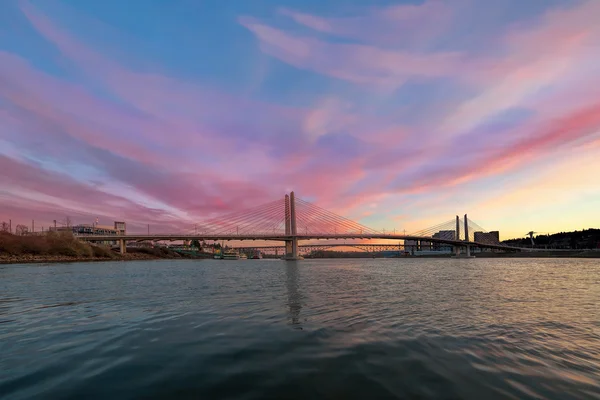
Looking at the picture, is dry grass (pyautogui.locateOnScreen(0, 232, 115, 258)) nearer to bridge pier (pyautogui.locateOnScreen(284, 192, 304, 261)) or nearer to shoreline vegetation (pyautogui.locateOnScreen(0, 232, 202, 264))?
shoreline vegetation (pyautogui.locateOnScreen(0, 232, 202, 264))

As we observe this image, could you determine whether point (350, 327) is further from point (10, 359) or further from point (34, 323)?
point (34, 323)

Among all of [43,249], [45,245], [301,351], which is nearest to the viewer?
[301,351]

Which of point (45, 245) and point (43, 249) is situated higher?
point (45, 245)

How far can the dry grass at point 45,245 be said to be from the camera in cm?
9000

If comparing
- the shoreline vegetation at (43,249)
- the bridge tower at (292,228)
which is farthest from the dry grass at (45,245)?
the bridge tower at (292,228)

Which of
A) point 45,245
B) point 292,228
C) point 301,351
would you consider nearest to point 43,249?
point 45,245

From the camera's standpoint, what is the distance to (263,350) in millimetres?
8484

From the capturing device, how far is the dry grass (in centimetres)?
9000

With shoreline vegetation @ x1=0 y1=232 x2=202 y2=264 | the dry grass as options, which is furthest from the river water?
the dry grass

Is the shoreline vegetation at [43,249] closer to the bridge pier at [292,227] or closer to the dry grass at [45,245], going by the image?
the dry grass at [45,245]

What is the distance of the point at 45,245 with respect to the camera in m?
98.4

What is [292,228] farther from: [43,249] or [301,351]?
[301,351]

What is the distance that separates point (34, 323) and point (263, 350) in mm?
9896

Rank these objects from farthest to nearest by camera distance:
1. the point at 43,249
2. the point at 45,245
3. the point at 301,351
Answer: the point at 45,245 < the point at 43,249 < the point at 301,351
